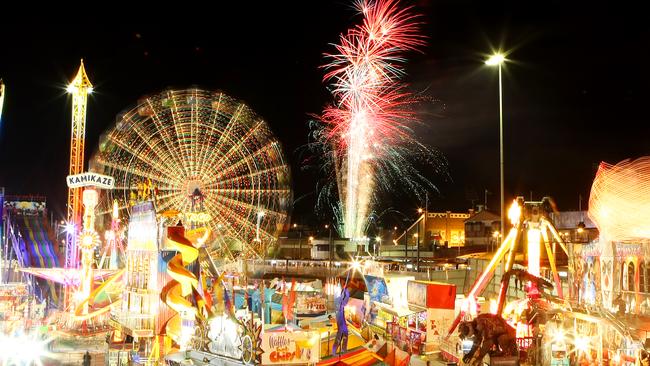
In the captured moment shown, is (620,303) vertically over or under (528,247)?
under

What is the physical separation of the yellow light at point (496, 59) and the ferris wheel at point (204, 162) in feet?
54.8

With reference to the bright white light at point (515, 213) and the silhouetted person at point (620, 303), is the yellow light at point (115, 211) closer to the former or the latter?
the bright white light at point (515, 213)

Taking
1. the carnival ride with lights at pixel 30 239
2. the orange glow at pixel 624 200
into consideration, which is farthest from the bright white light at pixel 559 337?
the carnival ride with lights at pixel 30 239

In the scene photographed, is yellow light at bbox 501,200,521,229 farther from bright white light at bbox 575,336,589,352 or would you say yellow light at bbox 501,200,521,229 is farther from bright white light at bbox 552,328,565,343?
bright white light at bbox 575,336,589,352

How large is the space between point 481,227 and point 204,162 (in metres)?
35.5

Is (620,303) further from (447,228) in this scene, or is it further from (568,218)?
(447,228)

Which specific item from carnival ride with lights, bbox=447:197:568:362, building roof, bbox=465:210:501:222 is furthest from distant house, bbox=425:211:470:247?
carnival ride with lights, bbox=447:197:568:362

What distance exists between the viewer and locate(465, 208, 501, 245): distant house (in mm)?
61031

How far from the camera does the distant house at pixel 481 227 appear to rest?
200 feet

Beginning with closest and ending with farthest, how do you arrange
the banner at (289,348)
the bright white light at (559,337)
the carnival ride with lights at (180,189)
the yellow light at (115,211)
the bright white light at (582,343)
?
the bright white light at (582,343)
the bright white light at (559,337)
the banner at (289,348)
the carnival ride with lights at (180,189)
the yellow light at (115,211)

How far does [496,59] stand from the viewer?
22.3 metres

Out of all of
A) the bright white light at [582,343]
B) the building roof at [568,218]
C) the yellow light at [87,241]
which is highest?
the building roof at [568,218]

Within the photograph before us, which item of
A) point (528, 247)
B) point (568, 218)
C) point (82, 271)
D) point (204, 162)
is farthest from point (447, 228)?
point (528, 247)

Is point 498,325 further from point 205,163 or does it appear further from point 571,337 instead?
point 205,163
